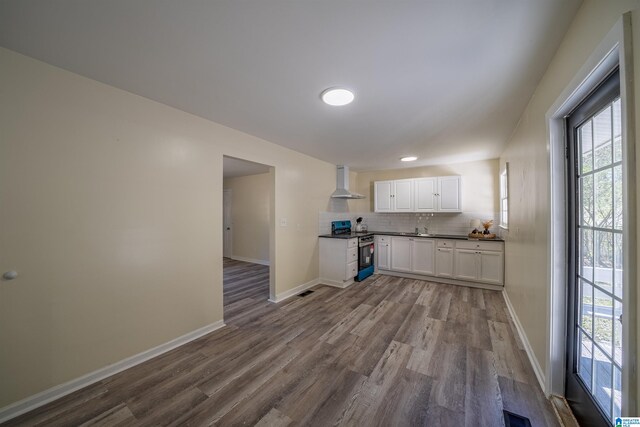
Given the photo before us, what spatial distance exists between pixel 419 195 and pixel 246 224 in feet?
14.9

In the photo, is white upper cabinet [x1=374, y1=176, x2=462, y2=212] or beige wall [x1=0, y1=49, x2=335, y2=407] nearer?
beige wall [x1=0, y1=49, x2=335, y2=407]

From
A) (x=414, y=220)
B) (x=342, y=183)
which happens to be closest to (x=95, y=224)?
(x=342, y=183)

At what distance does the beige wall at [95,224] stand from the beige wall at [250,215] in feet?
11.0

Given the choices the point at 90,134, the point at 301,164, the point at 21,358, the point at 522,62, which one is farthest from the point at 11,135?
the point at 522,62

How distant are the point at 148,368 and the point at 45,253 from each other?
1204 mm

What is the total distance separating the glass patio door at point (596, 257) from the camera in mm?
1045

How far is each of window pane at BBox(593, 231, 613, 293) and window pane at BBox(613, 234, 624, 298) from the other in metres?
0.04

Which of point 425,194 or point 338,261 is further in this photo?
point 425,194

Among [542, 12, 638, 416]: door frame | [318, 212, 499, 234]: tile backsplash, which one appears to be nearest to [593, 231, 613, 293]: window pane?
[542, 12, 638, 416]: door frame

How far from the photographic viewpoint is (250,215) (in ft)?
20.6

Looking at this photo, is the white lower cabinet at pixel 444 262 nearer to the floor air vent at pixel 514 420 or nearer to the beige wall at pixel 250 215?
the floor air vent at pixel 514 420

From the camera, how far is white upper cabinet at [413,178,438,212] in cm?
458

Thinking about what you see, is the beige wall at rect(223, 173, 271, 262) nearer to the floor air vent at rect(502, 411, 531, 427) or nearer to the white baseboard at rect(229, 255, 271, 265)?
the white baseboard at rect(229, 255, 271, 265)

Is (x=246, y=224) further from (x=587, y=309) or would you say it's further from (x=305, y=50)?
(x=587, y=309)
